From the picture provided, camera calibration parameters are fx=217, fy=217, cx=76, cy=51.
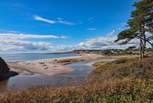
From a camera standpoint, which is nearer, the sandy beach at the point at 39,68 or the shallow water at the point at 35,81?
the shallow water at the point at 35,81

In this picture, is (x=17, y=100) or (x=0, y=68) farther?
(x=0, y=68)

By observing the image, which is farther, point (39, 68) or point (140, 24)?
point (39, 68)

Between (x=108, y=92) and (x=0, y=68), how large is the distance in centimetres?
2697

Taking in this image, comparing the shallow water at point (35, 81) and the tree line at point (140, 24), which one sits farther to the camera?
the tree line at point (140, 24)

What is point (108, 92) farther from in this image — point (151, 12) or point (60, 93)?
point (151, 12)

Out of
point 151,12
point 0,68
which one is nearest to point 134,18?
point 151,12

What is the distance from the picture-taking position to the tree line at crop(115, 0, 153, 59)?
28.7 meters

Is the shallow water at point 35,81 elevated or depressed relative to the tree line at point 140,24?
depressed

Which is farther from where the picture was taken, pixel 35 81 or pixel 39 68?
pixel 39 68

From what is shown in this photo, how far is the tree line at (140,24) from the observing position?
28703mm

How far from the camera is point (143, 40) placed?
104 ft

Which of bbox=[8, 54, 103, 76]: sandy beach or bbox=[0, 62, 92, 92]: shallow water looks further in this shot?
bbox=[8, 54, 103, 76]: sandy beach

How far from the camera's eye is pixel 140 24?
29.8 meters

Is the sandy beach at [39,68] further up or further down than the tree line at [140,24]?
further down
